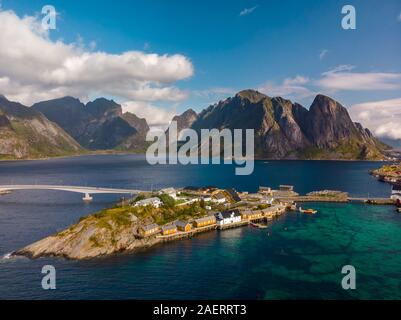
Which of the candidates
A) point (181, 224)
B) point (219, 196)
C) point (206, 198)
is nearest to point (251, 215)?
point (219, 196)

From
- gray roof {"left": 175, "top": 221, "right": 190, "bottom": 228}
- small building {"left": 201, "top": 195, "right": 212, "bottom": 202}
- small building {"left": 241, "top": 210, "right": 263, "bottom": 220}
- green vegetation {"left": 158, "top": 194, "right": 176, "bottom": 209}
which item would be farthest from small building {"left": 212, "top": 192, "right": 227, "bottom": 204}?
gray roof {"left": 175, "top": 221, "right": 190, "bottom": 228}

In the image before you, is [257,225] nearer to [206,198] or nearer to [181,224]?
[181,224]

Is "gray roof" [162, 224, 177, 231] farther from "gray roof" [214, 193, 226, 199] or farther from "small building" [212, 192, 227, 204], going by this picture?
"gray roof" [214, 193, 226, 199]

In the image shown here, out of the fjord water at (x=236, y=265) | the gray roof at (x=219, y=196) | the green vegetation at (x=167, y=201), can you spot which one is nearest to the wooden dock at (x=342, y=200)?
the gray roof at (x=219, y=196)

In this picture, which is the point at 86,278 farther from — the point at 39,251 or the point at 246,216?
the point at 246,216

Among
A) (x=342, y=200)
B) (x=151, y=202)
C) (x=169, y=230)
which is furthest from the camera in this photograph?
(x=342, y=200)

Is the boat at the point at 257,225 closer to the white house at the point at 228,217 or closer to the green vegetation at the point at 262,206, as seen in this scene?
the white house at the point at 228,217
